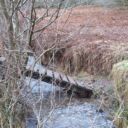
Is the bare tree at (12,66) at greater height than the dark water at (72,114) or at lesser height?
greater

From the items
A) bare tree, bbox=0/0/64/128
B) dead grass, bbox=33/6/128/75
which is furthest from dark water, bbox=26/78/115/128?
dead grass, bbox=33/6/128/75

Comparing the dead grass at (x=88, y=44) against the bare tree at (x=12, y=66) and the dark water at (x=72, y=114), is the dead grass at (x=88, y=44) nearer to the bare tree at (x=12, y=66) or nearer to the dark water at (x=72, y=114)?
the dark water at (x=72, y=114)

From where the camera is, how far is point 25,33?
693 cm

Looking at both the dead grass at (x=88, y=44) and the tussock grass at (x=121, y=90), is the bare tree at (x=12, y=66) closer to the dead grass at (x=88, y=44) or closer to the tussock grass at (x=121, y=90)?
the tussock grass at (x=121, y=90)

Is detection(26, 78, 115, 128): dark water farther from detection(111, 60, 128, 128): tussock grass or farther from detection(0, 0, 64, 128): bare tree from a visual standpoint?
detection(0, 0, 64, 128): bare tree

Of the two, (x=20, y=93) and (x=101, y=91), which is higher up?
(x=20, y=93)

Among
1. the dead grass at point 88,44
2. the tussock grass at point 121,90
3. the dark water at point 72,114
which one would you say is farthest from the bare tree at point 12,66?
the dead grass at point 88,44

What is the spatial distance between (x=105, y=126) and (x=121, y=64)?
1.12 meters

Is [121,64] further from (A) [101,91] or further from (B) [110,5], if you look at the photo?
(B) [110,5]

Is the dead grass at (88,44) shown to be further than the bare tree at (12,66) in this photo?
Yes

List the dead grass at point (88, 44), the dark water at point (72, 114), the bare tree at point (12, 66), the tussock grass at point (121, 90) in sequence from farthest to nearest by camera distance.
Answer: the dead grass at point (88, 44)
the dark water at point (72, 114)
the tussock grass at point (121, 90)
the bare tree at point (12, 66)

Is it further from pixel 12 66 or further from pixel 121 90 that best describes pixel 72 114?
pixel 12 66

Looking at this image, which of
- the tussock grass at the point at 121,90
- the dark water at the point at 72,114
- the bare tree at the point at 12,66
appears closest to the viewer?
the bare tree at the point at 12,66

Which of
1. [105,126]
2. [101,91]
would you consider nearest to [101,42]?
[101,91]
